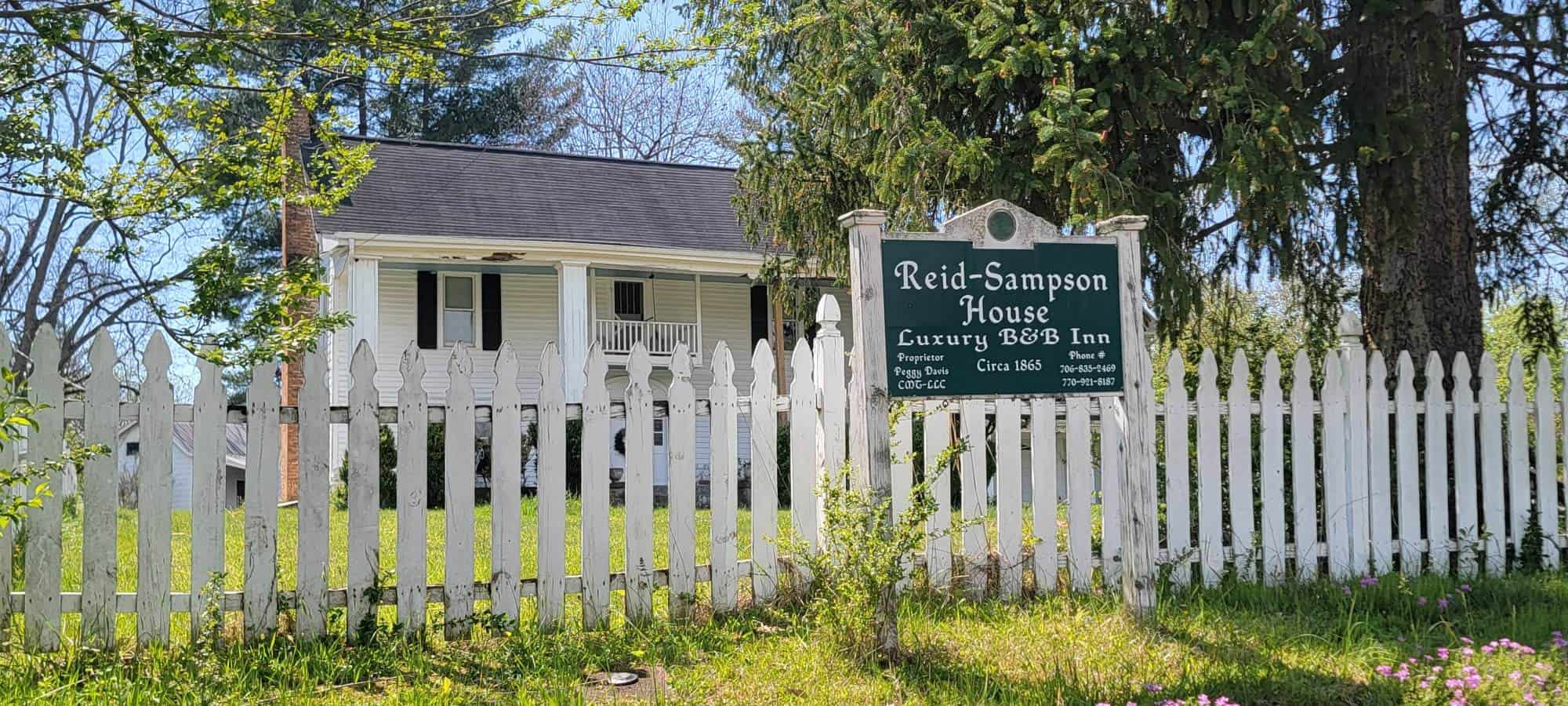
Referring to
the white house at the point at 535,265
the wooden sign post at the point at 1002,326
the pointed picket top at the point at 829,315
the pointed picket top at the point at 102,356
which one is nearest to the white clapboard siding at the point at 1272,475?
the wooden sign post at the point at 1002,326

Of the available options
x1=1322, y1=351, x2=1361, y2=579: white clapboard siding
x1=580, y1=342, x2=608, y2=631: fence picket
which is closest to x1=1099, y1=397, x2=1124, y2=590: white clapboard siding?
x1=1322, y1=351, x2=1361, y2=579: white clapboard siding

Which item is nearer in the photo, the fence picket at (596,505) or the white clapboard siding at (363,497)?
the white clapboard siding at (363,497)

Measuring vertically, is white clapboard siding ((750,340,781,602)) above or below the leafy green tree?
below

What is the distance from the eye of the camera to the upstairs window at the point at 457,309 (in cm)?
1909

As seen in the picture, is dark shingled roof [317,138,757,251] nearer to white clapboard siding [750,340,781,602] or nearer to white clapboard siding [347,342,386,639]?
white clapboard siding [750,340,781,602]

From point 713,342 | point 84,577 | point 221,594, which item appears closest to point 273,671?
point 221,594

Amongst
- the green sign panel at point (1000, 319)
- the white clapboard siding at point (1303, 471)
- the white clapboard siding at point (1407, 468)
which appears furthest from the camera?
the white clapboard siding at point (1407, 468)

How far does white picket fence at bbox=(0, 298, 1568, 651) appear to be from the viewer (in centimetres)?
474

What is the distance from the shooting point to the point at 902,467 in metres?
5.88

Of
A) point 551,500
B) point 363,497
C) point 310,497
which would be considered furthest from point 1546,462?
point 310,497

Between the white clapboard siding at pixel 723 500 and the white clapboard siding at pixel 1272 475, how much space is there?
297 centimetres

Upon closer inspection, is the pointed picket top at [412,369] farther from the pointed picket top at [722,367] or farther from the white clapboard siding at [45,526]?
the pointed picket top at [722,367]

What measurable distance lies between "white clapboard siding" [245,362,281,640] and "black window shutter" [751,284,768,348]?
1652cm

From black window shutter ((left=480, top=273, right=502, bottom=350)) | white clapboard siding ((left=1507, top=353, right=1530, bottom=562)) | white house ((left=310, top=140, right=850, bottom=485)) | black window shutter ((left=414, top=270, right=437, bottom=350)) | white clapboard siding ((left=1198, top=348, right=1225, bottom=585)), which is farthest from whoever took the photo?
black window shutter ((left=480, top=273, right=502, bottom=350))
